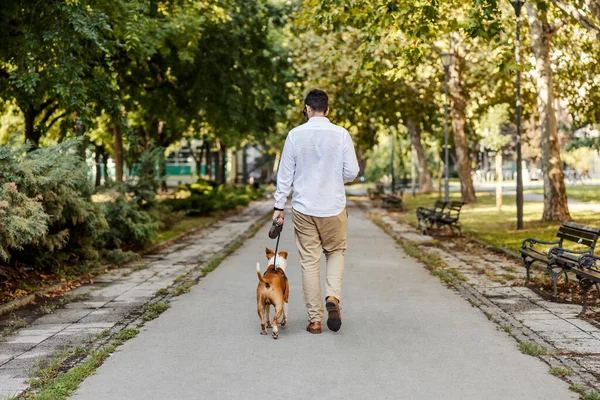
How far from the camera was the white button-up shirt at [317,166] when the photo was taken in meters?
7.24

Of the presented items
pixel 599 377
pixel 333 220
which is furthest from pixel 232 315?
pixel 599 377

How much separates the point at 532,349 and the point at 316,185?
223 cm

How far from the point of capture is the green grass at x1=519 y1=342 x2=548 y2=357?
6527 millimetres

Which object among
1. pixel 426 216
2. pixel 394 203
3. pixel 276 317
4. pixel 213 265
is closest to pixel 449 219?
pixel 426 216

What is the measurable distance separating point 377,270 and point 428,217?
7690 mm

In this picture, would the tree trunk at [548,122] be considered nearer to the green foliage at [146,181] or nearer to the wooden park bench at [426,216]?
the wooden park bench at [426,216]

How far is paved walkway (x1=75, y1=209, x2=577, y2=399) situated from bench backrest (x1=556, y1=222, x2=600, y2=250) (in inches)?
66.2

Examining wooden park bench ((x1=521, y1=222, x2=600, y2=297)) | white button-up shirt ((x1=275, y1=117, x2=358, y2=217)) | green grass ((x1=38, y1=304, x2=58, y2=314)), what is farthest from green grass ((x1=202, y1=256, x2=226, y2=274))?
white button-up shirt ((x1=275, y1=117, x2=358, y2=217))

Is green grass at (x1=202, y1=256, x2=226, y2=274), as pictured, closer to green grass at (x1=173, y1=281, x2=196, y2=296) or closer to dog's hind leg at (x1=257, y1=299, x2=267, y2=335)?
green grass at (x1=173, y1=281, x2=196, y2=296)

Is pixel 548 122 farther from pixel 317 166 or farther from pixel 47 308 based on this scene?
pixel 47 308

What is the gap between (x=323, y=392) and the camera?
17.6 feet

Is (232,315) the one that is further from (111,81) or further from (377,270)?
(111,81)

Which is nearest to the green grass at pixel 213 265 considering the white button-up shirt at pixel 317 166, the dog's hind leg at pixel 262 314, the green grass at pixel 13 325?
the green grass at pixel 13 325

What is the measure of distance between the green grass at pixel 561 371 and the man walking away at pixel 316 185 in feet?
6.54
